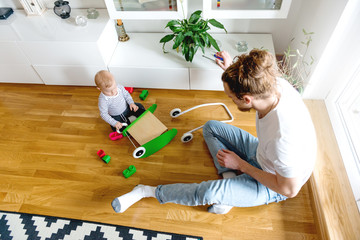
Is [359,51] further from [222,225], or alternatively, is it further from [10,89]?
[10,89]

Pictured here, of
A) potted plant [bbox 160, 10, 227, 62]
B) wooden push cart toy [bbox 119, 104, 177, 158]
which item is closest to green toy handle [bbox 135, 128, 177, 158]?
wooden push cart toy [bbox 119, 104, 177, 158]

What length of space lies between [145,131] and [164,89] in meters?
0.55

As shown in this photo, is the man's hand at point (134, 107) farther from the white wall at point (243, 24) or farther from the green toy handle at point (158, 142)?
the white wall at point (243, 24)

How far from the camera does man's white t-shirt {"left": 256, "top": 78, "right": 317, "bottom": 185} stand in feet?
3.09

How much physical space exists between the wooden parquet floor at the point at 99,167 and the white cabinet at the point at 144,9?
588mm

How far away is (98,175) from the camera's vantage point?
1603 millimetres

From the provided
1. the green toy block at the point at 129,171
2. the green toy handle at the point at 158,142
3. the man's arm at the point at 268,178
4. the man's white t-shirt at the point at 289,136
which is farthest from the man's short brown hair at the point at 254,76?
the green toy block at the point at 129,171

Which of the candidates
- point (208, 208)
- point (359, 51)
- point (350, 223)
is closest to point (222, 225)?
point (208, 208)

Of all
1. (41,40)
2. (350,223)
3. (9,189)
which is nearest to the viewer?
(350,223)

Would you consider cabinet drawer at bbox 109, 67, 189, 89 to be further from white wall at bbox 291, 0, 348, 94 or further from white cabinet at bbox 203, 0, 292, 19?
white wall at bbox 291, 0, 348, 94

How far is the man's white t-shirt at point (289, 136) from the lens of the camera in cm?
94

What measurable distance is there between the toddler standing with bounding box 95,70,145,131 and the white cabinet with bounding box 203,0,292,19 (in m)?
0.78

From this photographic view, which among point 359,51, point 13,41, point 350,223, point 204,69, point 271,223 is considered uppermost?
point 359,51

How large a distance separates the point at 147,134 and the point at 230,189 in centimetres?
66
